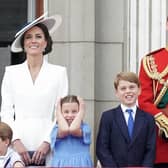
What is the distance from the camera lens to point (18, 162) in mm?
7055

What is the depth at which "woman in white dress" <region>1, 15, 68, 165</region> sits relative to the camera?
284 inches

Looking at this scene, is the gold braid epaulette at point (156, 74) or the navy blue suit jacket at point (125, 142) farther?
the gold braid epaulette at point (156, 74)

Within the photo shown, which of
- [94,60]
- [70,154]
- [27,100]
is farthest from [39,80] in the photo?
[94,60]

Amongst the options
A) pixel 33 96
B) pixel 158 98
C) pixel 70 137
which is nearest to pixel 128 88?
pixel 158 98

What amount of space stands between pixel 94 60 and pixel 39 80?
200 centimetres

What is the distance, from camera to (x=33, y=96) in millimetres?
7234

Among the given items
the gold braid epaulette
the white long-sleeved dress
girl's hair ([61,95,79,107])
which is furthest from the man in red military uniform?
the white long-sleeved dress

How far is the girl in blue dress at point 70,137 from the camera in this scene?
712 cm

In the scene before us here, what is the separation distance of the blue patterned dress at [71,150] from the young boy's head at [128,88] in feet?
1.28

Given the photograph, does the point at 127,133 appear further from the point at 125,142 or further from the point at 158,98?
the point at 158,98

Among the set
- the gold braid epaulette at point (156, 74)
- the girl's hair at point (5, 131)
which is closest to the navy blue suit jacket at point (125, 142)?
the gold braid epaulette at point (156, 74)

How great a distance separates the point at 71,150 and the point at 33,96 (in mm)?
521

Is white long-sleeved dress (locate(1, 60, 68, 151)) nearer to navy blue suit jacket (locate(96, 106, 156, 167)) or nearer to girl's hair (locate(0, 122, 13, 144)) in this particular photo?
girl's hair (locate(0, 122, 13, 144))

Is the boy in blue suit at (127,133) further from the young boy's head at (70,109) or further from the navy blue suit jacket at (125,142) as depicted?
the young boy's head at (70,109)
